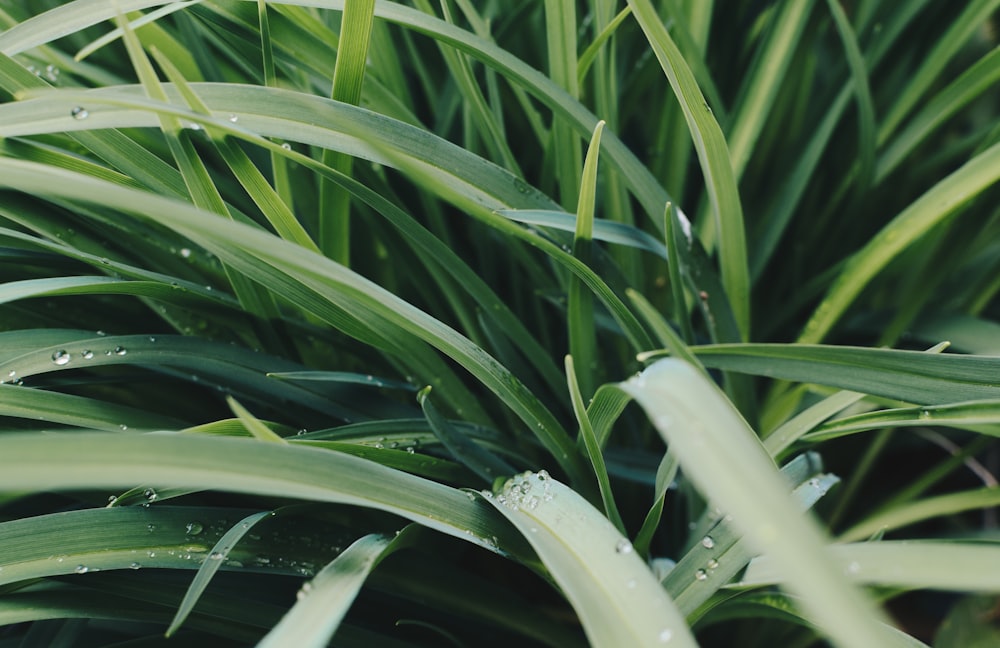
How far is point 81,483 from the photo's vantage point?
0.92 ft

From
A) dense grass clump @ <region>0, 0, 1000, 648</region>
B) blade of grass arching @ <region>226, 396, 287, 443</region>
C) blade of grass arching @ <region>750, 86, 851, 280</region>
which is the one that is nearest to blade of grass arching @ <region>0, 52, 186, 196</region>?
dense grass clump @ <region>0, 0, 1000, 648</region>

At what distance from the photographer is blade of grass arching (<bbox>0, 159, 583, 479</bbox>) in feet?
1.06

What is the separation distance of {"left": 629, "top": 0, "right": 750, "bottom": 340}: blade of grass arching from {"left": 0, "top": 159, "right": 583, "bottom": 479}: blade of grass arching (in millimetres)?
212

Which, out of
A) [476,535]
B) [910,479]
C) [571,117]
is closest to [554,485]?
[476,535]

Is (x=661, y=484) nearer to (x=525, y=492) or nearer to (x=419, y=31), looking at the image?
(x=525, y=492)

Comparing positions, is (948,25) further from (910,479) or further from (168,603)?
(168,603)

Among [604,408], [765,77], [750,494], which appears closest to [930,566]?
[750,494]

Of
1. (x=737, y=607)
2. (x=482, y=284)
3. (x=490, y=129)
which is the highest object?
(x=490, y=129)

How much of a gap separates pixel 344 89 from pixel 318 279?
17 centimetres

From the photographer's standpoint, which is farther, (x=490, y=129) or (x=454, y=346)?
(x=490, y=129)

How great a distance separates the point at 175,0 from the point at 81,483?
37 cm

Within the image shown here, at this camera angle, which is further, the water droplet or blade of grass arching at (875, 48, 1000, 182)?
blade of grass arching at (875, 48, 1000, 182)

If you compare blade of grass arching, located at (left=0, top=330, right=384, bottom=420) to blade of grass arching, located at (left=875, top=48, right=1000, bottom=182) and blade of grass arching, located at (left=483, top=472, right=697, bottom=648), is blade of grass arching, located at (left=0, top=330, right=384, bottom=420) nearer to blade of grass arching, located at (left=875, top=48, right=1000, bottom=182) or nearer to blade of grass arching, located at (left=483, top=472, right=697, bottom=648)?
blade of grass arching, located at (left=483, top=472, right=697, bottom=648)

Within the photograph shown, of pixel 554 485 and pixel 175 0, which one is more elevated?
pixel 175 0
